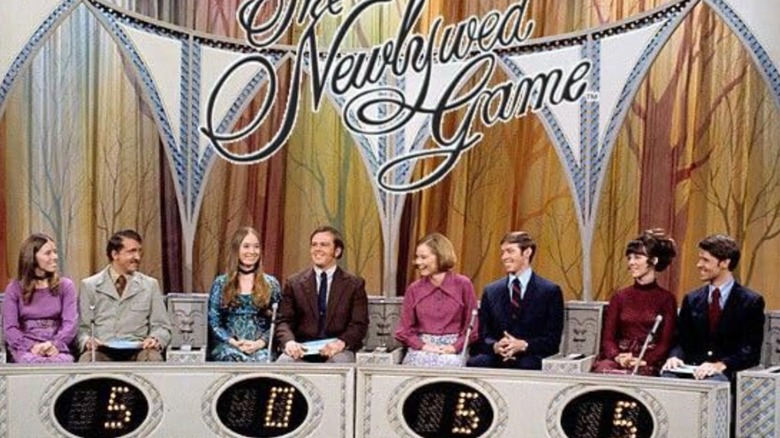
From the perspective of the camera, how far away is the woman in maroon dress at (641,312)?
19.0ft

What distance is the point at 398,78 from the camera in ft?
22.2

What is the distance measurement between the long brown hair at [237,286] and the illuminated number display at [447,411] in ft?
3.72

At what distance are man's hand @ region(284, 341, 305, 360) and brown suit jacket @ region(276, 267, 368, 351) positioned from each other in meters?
0.21

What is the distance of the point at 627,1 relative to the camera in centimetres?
641

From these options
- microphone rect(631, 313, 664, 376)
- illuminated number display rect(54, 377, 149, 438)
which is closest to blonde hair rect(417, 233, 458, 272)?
microphone rect(631, 313, 664, 376)

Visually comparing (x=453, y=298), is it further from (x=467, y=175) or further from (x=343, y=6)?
(x=343, y=6)

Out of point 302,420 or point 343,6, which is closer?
point 302,420

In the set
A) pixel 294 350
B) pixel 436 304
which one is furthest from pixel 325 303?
pixel 436 304

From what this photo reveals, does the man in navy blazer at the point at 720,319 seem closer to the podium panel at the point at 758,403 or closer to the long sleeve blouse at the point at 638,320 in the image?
the long sleeve blouse at the point at 638,320

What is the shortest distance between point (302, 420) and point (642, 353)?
153 cm

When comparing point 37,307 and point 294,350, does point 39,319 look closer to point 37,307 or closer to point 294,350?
point 37,307

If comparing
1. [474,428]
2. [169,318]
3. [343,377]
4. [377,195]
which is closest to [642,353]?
[474,428]

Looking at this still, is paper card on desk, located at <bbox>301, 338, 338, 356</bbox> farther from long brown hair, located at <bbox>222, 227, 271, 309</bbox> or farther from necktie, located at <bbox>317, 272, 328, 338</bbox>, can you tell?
long brown hair, located at <bbox>222, 227, 271, 309</bbox>

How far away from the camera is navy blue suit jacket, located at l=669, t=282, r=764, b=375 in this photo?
18.3ft
